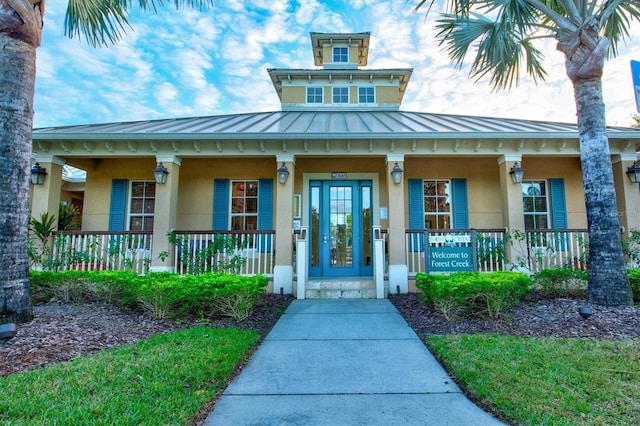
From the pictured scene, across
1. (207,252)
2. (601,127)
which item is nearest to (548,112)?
(601,127)

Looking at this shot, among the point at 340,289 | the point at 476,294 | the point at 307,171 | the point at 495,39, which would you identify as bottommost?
the point at 340,289

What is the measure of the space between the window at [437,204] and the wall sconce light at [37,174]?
9016 mm

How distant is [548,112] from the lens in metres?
14.4

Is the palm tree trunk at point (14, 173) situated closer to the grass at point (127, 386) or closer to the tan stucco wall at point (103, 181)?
the grass at point (127, 386)

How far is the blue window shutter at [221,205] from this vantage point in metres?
8.73

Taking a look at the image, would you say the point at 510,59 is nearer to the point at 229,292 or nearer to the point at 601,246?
the point at 601,246

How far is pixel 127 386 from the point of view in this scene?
268cm

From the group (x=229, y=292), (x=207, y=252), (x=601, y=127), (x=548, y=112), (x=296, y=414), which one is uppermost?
(x=548, y=112)

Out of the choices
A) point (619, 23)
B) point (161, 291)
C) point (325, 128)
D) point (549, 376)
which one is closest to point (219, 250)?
point (161, 291)

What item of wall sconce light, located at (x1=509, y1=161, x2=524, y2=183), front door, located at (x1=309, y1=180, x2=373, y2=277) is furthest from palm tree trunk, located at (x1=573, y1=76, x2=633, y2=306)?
front door, located at (x1=309, y1=180, x2=373, y2=277)

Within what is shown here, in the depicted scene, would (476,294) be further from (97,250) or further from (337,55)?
(337,55)

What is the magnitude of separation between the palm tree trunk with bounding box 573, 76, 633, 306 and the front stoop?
374cm

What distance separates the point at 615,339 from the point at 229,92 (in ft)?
51.7

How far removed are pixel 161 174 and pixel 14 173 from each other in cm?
335
